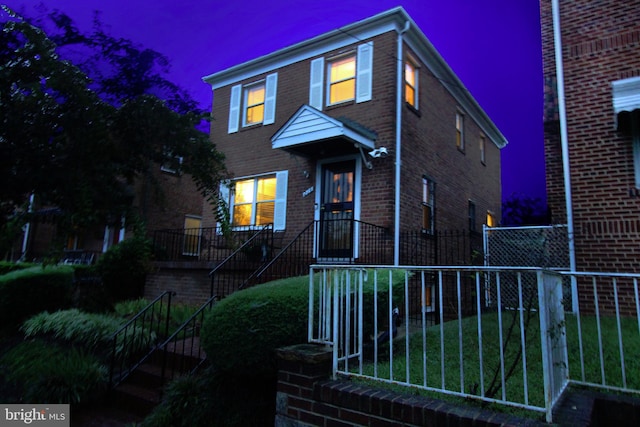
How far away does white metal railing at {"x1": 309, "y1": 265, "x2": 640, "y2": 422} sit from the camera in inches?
108

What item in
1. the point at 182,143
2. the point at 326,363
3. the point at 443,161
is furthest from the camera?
the point at 443,161

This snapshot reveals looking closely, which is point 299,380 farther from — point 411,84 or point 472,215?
point 472,215

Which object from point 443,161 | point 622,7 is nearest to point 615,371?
point 622,7

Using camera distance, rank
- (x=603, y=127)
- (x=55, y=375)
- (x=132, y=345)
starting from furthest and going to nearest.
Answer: (x=603, y=127), (x=132, y=345), (x=55, y=375)

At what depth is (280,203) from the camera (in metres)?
10.7

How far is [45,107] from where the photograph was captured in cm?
248

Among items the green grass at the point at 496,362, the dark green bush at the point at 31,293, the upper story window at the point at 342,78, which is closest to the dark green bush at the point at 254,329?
the green grass at the point at 496,362

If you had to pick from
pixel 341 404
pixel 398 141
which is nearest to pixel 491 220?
pixel 398 141

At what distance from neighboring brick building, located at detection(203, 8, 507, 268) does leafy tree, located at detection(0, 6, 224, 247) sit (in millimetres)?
4775

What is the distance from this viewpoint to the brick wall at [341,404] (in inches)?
100.0

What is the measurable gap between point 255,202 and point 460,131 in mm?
7116

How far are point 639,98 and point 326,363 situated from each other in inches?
226

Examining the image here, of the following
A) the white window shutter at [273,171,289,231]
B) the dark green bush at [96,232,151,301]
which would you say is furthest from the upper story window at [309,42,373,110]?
the dark green bush at [96,232,151,301]

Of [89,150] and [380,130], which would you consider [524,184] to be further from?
[89,150]
